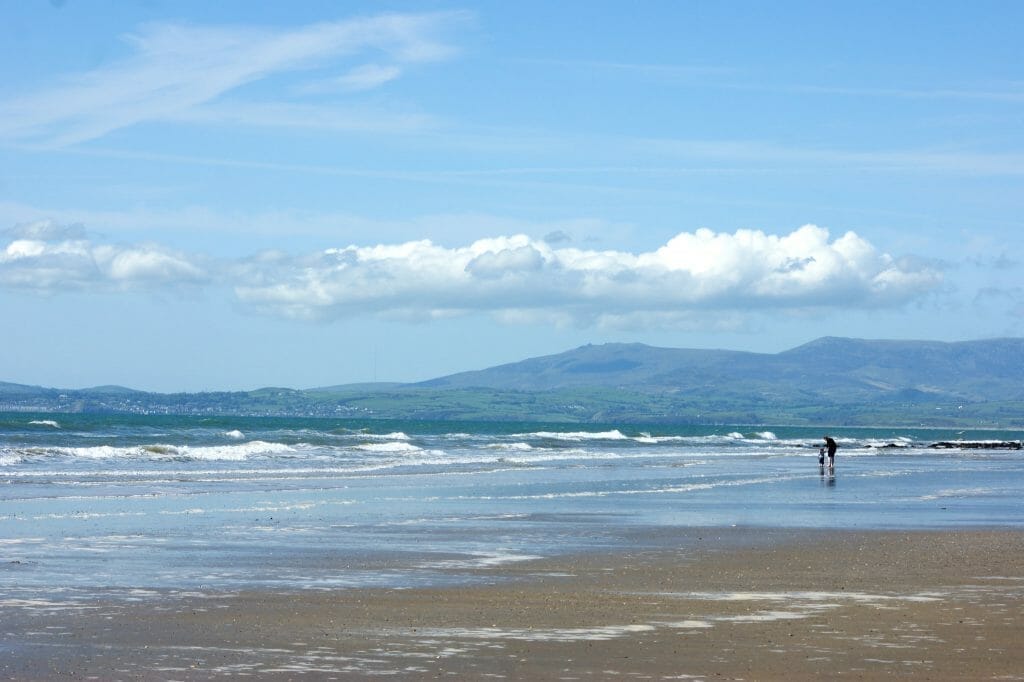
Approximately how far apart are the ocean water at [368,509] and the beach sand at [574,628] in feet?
5.53

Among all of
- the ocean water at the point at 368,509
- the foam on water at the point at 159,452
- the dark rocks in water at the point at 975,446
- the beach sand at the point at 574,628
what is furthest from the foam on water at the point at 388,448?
the beach sand at the point at 574,628

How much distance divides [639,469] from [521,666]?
152 feet

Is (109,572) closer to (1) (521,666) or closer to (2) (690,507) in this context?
(1) (521,666)

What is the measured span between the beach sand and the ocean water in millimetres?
1686

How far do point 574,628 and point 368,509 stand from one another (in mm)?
17348

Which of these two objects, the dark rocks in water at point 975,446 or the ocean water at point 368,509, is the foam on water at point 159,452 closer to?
the ocean water at point 368,509

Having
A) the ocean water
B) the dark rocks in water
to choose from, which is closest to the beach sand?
the ocean water

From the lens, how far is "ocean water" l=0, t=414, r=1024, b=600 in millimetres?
18719

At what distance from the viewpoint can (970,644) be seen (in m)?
12.7

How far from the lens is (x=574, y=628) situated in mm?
13797

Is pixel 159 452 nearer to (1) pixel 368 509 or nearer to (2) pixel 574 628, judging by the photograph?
(1) pixel 368 509

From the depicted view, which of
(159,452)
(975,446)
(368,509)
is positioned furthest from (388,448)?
(975,446)

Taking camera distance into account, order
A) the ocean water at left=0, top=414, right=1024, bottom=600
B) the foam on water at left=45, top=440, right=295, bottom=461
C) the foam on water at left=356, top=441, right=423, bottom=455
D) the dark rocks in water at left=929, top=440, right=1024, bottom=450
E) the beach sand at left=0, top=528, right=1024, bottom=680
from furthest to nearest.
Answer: the dark rocks in water at left=929, top=440, right=1024, bottom=450 < the foam on water at left=356, top=441, right=423, bottom=455 < the foam on water at left=45, top=440, right=295, bottom=461 < the ocean water at left=0, top=414, right=1024, bottom=600 < the beach sand at left=0, top=528, right=1024, bottom=680

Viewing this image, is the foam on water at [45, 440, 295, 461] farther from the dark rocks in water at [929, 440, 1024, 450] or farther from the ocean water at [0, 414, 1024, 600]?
the dark rocks in water at [929, 440, 1024, 450]
